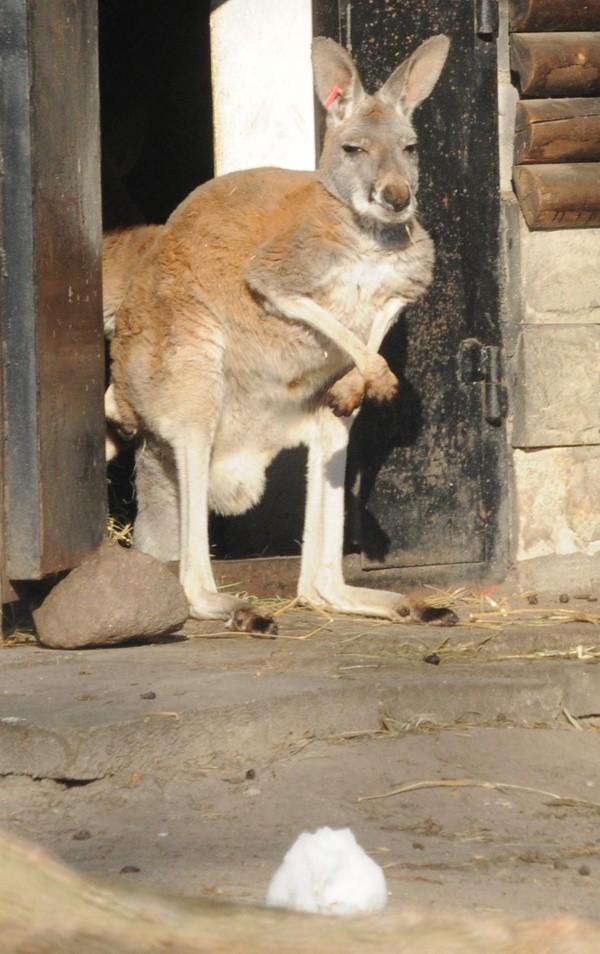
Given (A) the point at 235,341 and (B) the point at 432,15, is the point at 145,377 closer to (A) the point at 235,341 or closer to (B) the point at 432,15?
(A) the point at 235,341

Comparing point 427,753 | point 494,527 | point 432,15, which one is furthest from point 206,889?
point 432,15

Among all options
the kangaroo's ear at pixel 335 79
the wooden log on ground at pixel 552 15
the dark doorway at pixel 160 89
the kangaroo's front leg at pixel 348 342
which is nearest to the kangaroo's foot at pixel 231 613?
the kangaroo's front leg at pixel 348 342

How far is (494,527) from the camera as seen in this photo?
6016 millimetres

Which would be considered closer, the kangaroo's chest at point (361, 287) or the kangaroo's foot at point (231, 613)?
the kangaroo's foot at point (231, 613)

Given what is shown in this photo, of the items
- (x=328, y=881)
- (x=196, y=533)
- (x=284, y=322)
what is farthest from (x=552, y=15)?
(x=328, y=881)

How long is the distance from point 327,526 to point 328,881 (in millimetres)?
3303

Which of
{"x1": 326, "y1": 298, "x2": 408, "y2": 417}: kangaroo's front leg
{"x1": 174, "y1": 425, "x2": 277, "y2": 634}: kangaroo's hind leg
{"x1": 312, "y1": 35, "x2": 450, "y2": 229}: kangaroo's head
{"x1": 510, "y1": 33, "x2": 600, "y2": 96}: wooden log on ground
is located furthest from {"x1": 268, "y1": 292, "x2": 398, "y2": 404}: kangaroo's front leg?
{"x1": 510, "y1": 33, "x2": 600, "y2": 96}: wooden log on ground

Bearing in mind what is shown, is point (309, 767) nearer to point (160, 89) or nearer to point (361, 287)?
point (361, 287)

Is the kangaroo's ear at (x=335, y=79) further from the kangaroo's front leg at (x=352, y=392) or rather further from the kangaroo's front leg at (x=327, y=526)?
the kangaroo's front leg at (x=327, y=526)

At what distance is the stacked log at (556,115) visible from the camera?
19.1ft

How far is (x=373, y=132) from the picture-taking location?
5379 mm

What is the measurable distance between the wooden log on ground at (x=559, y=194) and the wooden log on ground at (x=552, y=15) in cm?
56

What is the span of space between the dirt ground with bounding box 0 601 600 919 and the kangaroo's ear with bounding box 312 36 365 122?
214cm

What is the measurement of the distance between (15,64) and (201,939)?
148 inches
